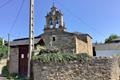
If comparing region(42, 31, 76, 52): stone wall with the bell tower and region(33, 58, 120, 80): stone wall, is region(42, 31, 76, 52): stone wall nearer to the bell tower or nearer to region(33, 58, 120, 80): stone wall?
the bell tower

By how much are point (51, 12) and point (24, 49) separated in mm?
9806

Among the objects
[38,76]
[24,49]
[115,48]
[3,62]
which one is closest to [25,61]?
[24,49]

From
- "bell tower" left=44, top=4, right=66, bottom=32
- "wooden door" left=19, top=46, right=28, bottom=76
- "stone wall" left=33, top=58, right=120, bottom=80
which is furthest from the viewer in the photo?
"bell tower" left=44, top=4, right=66, bottom=32

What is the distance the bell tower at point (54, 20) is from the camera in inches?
1286

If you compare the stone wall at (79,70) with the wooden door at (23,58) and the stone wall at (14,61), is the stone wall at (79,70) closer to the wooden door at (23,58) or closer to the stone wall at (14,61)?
the wooden door at (23,58)

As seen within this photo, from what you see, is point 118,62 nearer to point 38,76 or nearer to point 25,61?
point 38,76

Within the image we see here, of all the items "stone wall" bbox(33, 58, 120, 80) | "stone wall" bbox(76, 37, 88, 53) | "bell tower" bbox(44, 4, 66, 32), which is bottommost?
"stone wall" bbox(33, 58, 120, 80)

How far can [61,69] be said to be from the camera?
15.9 metres

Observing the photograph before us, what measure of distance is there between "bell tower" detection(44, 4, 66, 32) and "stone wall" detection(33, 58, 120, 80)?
17.2 meters

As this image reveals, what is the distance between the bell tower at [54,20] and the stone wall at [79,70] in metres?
17.2

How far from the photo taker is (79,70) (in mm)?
15789

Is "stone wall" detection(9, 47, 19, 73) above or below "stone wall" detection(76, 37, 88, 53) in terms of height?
below

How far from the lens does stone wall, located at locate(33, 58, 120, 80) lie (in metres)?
15.7

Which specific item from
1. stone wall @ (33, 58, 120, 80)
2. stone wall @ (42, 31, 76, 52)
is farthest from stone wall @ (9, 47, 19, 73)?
stone wall @ (33, 58, 120, 80)
